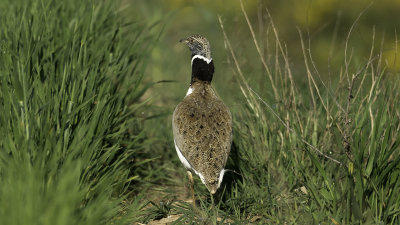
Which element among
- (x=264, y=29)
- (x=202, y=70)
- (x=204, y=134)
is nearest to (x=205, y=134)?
(x=204, y=134)

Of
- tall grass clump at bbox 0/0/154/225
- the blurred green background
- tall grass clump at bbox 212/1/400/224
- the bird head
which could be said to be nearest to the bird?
the bird head

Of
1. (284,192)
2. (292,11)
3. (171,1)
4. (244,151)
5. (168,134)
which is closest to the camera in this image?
(284,192)

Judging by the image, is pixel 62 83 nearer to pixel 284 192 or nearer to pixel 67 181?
pixel 67 181

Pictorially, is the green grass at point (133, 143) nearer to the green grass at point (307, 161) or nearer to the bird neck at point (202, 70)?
the green grass at point (307, 161)

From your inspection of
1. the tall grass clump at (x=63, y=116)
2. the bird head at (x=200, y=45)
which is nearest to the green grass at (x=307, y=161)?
the bird head at (x=200, y=45)

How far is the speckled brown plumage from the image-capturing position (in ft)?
14.5


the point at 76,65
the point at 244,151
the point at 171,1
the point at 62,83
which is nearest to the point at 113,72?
the point at 76,65

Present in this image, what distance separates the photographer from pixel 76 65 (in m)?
4.91

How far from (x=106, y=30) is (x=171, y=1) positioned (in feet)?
16.1

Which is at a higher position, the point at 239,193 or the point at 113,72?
the point at 113,72

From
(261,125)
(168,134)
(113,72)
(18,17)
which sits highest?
(18,17)

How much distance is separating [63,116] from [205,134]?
1.09 meters

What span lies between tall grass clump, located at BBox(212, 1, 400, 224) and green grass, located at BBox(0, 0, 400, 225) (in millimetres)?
13

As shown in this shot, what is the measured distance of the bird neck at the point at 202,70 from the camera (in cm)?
514
